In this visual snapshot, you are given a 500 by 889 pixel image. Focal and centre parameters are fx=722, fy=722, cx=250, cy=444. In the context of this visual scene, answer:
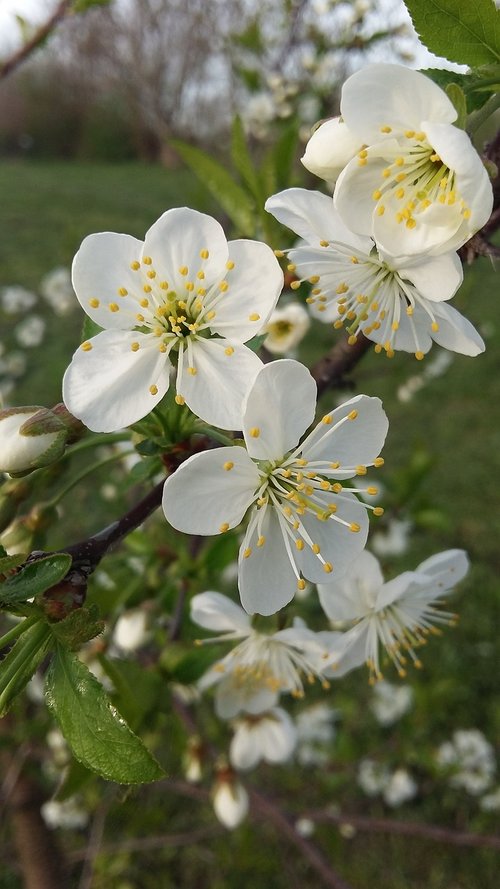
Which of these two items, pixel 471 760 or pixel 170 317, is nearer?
pixel 170 317

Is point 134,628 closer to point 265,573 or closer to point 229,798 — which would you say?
point 229,798

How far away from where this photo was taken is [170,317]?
2.74ft

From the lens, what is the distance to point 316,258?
3.01 feet

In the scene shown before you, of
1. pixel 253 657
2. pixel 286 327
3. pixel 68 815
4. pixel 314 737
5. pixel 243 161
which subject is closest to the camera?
pixel 253 657

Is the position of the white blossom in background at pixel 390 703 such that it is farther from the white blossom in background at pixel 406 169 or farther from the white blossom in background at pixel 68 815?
the white blossom in background at pixel 406 169

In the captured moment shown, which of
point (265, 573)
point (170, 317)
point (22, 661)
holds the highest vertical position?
point (170, 317)

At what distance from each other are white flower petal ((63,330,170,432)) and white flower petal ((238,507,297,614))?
18cm

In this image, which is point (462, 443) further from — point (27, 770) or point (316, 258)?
point (316, 258)

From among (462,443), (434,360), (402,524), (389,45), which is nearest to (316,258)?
(402,524)

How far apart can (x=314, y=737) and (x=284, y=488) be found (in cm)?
242

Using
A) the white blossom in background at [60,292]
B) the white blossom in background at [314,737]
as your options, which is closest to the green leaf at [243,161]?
the white blossom in background at [314,737]

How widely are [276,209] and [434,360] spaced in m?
3.37

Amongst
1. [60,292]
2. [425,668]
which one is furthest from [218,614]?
[60,292]

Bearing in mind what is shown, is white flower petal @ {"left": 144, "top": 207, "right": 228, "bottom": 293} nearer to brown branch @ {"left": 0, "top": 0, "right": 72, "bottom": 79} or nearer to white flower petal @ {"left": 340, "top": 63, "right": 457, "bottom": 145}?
white flower petal @ {"left": 340, "top": 63, "right": 457, "bottom": 145}
